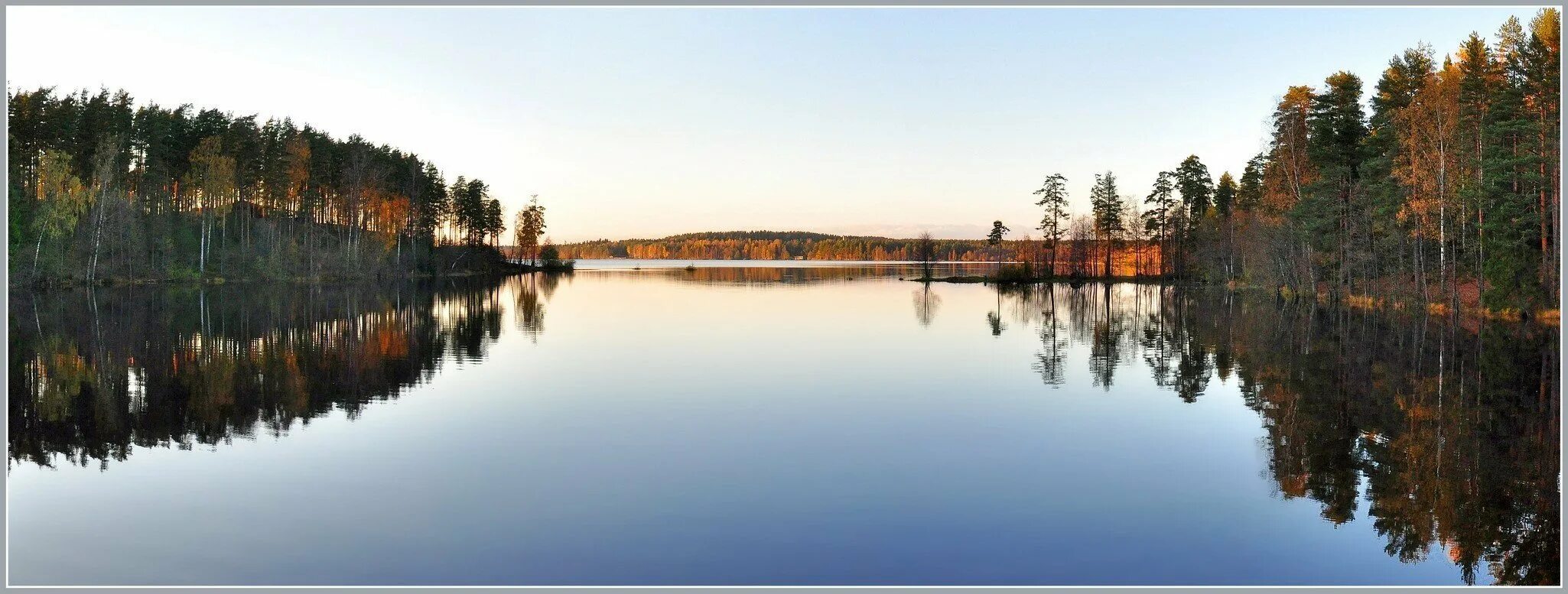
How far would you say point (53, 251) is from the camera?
5256 cm

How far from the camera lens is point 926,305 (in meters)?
46.5

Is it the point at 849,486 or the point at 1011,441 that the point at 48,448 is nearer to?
the point at 849,486

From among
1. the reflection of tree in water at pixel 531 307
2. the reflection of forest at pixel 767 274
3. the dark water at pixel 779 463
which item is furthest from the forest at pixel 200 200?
the dark water at pixel 779 463

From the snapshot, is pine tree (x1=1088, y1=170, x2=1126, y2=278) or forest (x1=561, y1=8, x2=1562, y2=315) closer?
forest (x1=561, y1=8, x2=1562, y2=315)

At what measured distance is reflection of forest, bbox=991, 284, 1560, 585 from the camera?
9.40m

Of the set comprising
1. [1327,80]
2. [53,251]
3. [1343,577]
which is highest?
[1327,80]

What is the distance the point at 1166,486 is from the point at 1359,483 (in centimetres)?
226

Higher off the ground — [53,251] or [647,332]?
[53,251]

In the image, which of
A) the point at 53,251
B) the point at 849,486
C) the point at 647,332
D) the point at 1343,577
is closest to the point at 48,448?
the point at 849,486

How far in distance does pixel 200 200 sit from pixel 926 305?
208 ft

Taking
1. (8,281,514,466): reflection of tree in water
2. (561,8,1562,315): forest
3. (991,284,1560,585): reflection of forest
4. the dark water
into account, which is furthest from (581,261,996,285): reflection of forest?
the dark water

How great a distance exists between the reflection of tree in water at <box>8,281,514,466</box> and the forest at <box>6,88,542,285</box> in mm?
14309

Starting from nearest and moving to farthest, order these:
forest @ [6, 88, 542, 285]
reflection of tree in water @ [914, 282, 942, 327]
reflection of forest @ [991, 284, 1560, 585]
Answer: reflection of forest @ [991, 284, 1560, 585], reflection of tree in water @ [914, 282, 942, 327], forest @ [6, 88, 542, 285]

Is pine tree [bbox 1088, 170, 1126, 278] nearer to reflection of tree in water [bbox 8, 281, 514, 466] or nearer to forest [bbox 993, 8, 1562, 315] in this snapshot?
forest [bbox 993, 8, 1562, 315]
